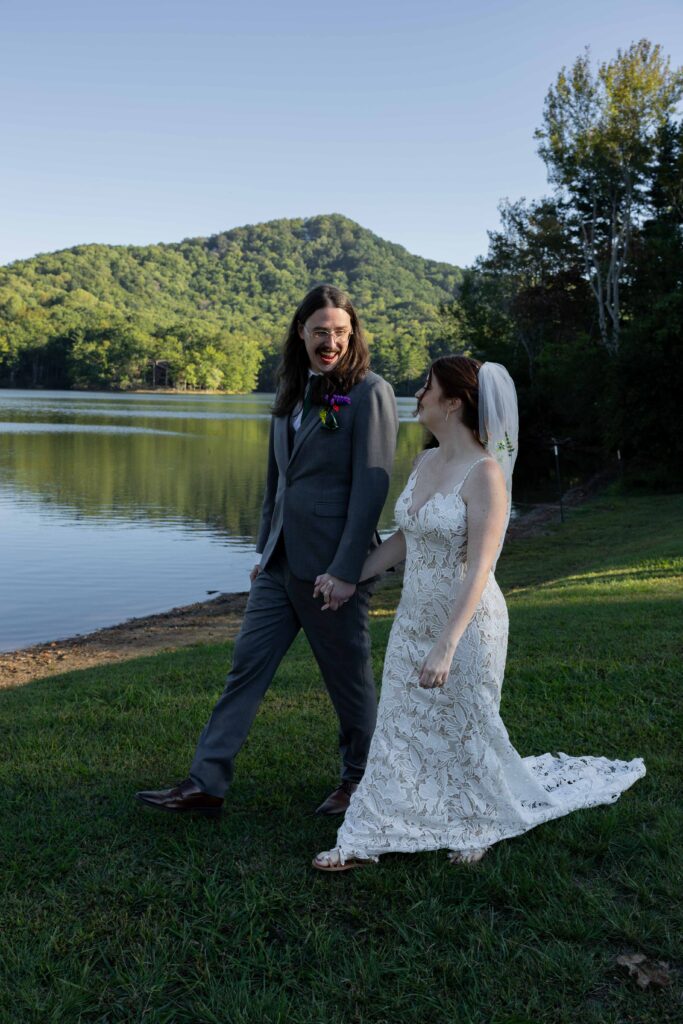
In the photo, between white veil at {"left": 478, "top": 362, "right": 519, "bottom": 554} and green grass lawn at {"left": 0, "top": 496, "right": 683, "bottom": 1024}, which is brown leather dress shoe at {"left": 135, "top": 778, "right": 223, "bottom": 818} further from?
white veil at {"left": 478, "top": 362, "right": 519, "bottom": 554}

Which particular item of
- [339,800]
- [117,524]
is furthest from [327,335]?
[117,524]

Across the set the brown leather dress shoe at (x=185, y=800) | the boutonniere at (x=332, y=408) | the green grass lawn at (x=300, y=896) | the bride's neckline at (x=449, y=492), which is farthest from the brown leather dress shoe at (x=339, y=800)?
the boutonniere at (x=332, y=408)

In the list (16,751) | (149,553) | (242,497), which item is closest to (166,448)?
(242,497)

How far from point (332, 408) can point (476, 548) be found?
2.94 feet

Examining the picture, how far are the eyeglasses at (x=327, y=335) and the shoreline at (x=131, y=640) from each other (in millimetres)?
6722

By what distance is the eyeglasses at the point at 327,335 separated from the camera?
3869 mm

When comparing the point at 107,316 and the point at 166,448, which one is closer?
the point at 166,448

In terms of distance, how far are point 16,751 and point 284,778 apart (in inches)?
67.0

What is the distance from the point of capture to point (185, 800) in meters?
3.86

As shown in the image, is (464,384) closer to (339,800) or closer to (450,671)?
(450,671)

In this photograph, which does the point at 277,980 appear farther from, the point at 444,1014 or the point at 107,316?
the point at 107,316

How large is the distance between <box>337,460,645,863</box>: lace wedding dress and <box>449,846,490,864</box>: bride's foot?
0.07ft

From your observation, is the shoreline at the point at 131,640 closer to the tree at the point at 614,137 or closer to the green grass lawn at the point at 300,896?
the green grass lawn at the point at 300,896

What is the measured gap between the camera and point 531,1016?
2635mm
